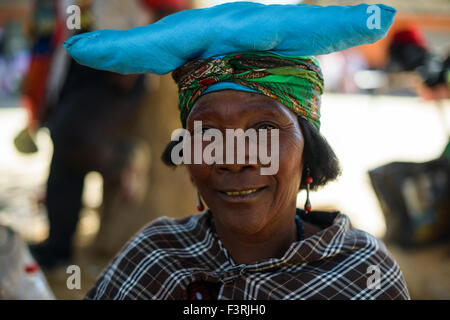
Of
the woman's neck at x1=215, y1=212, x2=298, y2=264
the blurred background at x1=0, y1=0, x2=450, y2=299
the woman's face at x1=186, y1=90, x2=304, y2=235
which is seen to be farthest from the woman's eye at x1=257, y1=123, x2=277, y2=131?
the blurred background at x1=0, y1=0, x2=450, y2=299

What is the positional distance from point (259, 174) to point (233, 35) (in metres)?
0.49

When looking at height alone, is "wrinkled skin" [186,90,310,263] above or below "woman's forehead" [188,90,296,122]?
below

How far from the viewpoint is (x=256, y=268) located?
6.19 ft

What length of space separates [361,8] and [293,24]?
216 mm

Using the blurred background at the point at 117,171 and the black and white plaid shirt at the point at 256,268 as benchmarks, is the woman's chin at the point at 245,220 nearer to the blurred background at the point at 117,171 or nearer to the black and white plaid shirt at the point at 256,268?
the black and white plaid shirt at the point at 256,268

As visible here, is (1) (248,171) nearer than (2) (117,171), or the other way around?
(1) (248,171)

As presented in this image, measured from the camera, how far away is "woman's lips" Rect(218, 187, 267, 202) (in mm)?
1868

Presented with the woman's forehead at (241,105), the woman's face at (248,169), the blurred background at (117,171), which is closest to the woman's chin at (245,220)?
the woman's face at (248,169)

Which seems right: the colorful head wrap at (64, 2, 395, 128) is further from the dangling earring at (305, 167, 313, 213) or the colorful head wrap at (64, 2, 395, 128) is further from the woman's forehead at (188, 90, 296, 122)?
the dangling earring at (305, 167, 313, 213)

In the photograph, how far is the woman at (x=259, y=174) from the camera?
1.80 m

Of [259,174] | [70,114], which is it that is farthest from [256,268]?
[70,114]

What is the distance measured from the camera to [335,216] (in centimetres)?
215

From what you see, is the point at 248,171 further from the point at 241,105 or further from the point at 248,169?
the point at 241,105
